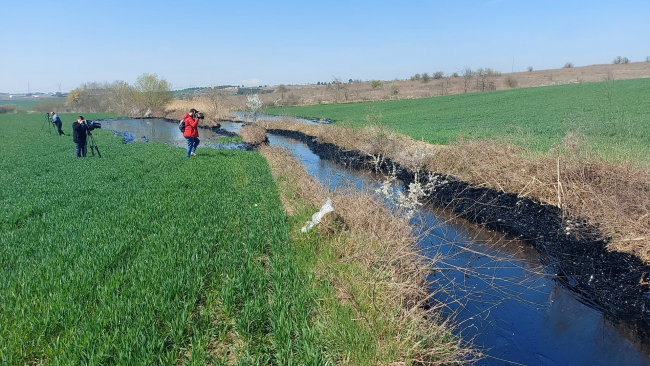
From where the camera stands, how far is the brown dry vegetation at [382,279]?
4145 millimetres

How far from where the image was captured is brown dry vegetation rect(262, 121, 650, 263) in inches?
300

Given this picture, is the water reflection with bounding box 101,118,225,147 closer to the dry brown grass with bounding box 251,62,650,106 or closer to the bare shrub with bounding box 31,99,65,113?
the dry brown grass with bounding box 251,62,650,106

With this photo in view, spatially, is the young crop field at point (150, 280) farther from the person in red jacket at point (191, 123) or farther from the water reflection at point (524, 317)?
the person in red jacket at point (191, 123)

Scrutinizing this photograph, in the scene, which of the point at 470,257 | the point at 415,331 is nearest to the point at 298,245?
the point at 415,331

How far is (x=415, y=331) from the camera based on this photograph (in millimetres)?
4191

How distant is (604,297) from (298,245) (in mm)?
5170

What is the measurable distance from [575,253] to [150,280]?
25.9 ft

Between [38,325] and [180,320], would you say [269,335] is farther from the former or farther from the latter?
[38,325]

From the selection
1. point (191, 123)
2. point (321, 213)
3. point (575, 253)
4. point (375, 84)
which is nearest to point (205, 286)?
point (321, 213)

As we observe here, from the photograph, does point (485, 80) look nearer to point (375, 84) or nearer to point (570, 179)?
point (375, 84)

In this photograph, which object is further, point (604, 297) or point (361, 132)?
point (361, 132)

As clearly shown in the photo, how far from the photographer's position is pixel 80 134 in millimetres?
16609

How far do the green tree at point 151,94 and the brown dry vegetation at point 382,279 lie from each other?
60.4 metres

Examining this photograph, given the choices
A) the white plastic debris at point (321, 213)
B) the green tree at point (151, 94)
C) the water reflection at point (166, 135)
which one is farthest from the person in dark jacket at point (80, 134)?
the green tree at point (151, 94)
